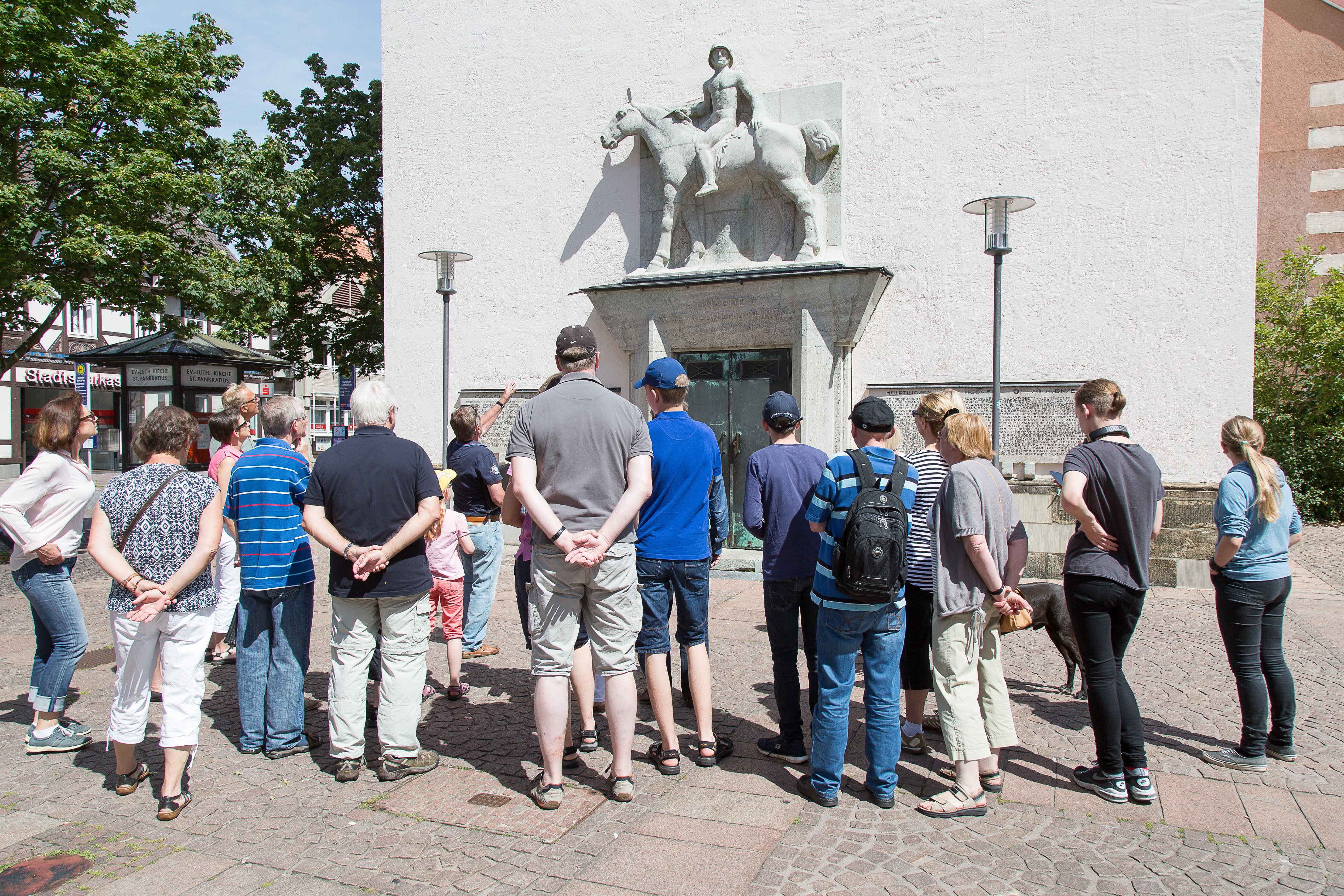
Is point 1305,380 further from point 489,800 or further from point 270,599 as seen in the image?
point 270,599

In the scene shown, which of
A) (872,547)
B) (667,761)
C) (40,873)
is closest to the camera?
(40,873)

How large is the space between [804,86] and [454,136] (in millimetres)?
4596

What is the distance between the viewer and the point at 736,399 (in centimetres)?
947

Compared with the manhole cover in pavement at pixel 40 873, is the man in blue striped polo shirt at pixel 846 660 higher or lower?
higher

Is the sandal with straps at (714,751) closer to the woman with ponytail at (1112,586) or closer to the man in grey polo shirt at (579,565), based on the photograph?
the man in grey polo shirt at (579,565)

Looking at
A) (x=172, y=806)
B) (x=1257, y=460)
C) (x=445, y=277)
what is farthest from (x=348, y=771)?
(x=445, y=277)

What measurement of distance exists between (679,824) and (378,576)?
165 cm

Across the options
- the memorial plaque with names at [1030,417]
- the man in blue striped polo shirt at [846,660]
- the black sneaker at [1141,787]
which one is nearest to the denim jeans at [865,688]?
the man in blue striped polo shirt at [846,660]

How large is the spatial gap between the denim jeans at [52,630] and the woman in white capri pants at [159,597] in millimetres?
844

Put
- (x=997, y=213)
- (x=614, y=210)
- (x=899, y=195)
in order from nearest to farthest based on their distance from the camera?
1. (x=997, y=213)
2. (x=899, y=195)
3. (x=614, y=210)

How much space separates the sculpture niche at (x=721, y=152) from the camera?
9086 mm

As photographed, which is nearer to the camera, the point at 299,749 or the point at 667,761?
the point at 667,761

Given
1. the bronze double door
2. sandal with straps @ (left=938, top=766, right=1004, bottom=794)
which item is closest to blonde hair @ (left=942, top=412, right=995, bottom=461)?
sandal with straps @ (left=938, top=766, right=1004, bottom=794)

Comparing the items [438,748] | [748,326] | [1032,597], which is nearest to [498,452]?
[748,326]
